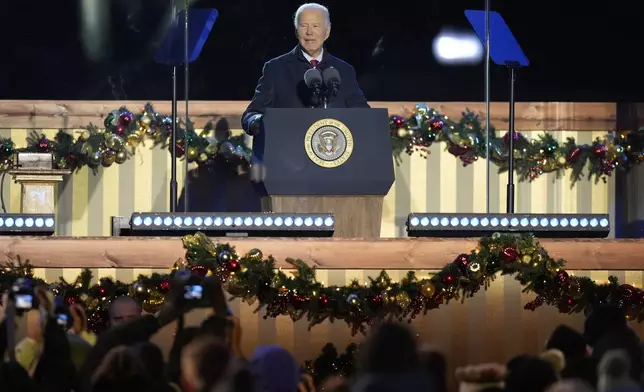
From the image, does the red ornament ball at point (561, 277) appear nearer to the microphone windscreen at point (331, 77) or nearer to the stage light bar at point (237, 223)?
the stage light bar at point (237, 223)

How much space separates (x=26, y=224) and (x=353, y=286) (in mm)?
1699

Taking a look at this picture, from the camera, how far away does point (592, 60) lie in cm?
1088

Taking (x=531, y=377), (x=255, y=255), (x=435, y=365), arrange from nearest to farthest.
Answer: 1. (x=531, y=377)
2. (x=435, y=365)
3. (x=255, y=255)

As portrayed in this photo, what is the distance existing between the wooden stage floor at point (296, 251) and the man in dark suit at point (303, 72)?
1412 mm

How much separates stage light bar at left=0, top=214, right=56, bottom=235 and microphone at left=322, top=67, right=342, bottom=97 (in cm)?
170

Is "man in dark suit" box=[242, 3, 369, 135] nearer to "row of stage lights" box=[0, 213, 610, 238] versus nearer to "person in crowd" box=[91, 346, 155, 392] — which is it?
"row of stage lights" box=[0, 213, 610, 238]

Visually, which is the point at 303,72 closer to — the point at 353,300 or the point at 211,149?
the point at 211,149

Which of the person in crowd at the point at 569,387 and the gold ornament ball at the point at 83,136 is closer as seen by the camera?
the person in crowd at the point at 569,387

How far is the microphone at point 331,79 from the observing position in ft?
27.0

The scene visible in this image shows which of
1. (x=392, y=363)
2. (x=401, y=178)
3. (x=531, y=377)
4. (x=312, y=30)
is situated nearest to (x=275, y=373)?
(x=392, y=363)

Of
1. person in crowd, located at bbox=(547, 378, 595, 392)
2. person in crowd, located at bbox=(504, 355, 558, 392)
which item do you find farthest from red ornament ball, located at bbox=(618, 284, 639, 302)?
person in crowd, located at bbox=(547, 378, 595, 392)

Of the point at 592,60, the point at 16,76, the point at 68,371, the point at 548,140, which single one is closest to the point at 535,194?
the point at 548,140

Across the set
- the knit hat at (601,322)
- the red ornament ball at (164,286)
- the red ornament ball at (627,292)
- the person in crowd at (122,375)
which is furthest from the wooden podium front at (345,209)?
the person in crowd at (122,375)

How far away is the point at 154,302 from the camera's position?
24.2ft
